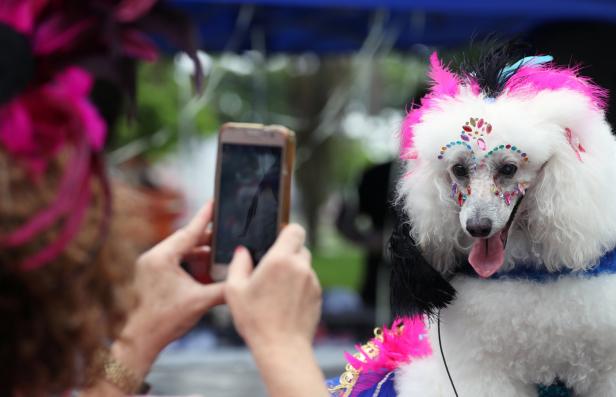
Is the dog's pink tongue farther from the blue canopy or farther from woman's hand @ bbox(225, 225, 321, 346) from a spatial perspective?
the blue canopy

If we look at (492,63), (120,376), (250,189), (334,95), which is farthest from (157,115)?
(120,376)

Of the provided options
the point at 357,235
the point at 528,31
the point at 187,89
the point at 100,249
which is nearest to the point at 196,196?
the point at 187,89

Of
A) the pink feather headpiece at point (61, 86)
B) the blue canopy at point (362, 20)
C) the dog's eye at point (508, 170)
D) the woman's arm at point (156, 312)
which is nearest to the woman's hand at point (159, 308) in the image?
the woman's arm at point (156, 312)

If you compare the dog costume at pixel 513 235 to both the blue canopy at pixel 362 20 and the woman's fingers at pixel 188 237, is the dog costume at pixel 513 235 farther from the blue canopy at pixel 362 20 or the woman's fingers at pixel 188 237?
the blue canopy at pixel 362 20

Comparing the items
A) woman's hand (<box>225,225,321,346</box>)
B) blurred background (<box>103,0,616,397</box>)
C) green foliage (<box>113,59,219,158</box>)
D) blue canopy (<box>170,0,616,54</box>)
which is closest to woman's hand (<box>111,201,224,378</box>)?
woman's hand (<box>225,225,321,346</box>)

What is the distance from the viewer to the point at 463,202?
1468mm

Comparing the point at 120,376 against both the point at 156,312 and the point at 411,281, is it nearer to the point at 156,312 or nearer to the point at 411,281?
the point at 156,312

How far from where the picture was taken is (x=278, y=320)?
91cm

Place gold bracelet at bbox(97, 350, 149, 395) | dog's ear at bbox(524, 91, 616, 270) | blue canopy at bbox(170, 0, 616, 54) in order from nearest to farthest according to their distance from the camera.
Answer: gold bracelet at bbox(97, 350, 149, 395)
dog's ear at bbox(524, 91, 616, 270)
blue canopy at bbox(170, 0, 616, 54)

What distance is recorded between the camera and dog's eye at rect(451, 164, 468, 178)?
148cm

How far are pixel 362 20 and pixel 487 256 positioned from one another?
3847 mm

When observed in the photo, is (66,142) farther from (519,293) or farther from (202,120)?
(202,120)

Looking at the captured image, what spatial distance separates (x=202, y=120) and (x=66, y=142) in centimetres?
795

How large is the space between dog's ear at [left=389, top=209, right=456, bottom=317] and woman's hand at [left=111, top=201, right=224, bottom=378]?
0.54 metres
